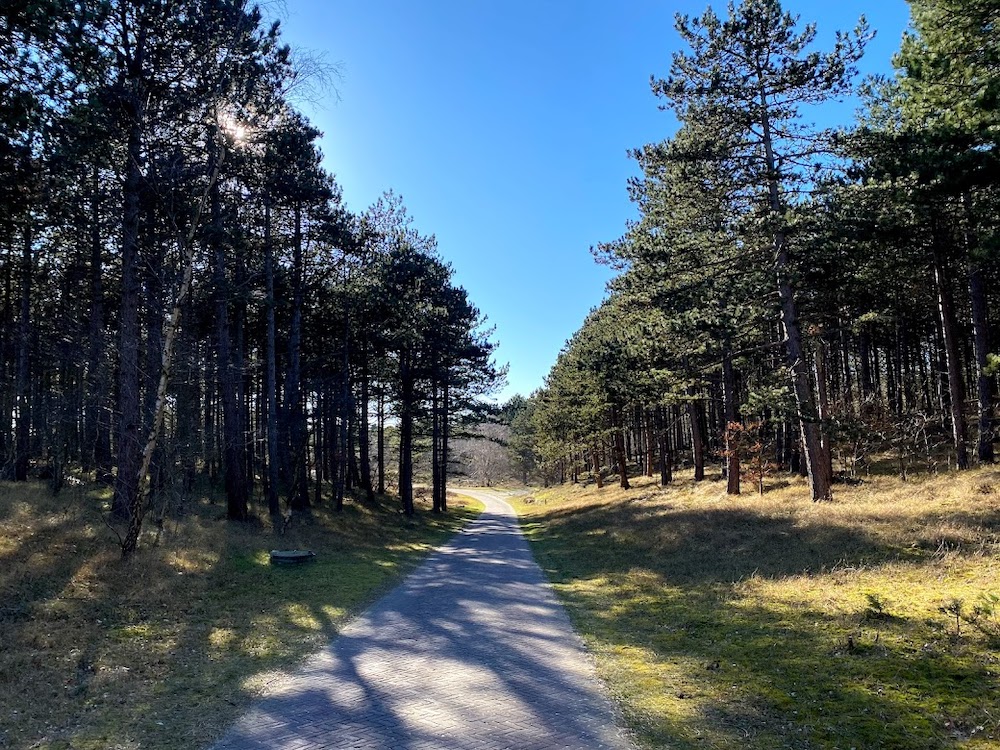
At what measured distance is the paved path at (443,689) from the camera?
4.77 metres

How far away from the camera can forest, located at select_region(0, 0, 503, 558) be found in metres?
10.3

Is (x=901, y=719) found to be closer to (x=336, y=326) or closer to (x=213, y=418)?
→ (x=336, y=326)

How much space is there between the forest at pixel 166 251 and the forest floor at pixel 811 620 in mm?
9180

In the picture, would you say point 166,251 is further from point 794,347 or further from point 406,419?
point 406,419

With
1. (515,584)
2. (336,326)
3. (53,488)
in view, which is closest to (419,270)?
(336,326)

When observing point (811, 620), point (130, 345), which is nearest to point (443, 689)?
point (811, 620)

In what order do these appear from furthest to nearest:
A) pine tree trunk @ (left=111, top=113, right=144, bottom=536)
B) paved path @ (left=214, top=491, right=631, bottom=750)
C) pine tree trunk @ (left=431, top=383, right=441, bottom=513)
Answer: pine tree trunk @ (left=431, top=383, right=441, bottom=513) → pine tree trunk @ (left=111, top=113, right=144, bottom=536) → paved path @ (left=214, top=491, right=631, bottom=750)

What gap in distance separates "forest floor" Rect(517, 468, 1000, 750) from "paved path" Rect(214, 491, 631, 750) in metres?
0.50

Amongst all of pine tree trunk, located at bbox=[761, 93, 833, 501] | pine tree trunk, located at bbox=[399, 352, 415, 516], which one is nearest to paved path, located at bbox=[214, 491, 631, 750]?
pine tree trunk, located at bbox=[761, 93, 833, 501]

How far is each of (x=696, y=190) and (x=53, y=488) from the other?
2005cm

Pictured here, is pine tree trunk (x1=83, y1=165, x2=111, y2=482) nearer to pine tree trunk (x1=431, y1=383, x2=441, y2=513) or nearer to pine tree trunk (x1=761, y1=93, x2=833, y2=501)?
pine tree trunk (x1=431, y1=383, x2=441, y2=513)

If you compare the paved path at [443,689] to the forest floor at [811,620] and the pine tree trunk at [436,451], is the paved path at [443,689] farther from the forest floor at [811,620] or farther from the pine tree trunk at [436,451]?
the pine tree trunk at [436,451]

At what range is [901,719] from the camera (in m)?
4.75

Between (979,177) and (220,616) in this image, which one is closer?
(220,616)
